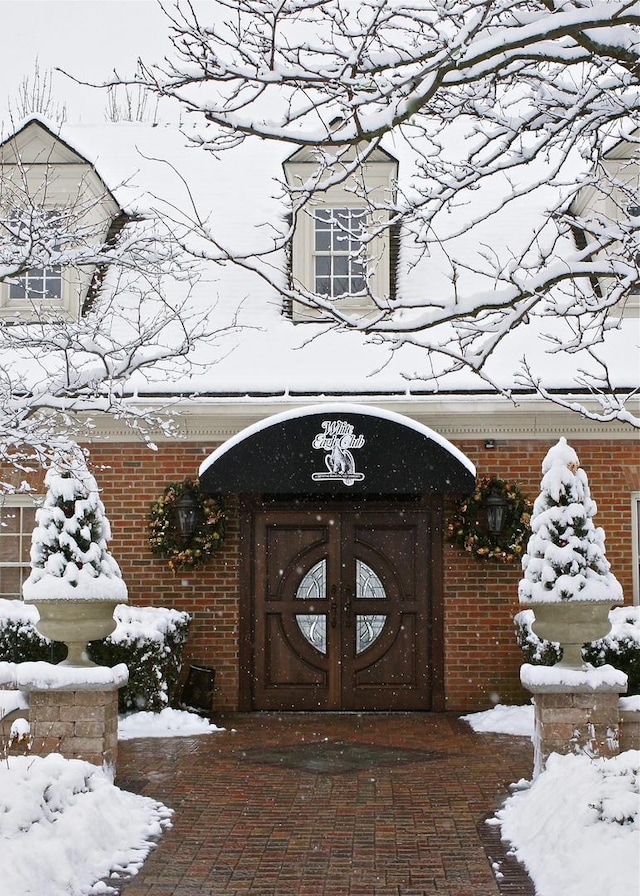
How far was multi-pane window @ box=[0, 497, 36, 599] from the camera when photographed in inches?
483

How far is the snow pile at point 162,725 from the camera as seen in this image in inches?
408

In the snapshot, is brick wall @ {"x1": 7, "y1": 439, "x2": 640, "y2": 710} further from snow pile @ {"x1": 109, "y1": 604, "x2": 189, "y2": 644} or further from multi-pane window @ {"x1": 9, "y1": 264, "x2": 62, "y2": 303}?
multi-pane window @ {"x1": 9, "y1": 264, "x2": 62, "y2": 303}

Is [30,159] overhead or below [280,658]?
overhead

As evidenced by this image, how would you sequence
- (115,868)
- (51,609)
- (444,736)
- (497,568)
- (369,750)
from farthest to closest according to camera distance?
(497,568) → (444,736) → (369,750) → (51,609) → (115,868)

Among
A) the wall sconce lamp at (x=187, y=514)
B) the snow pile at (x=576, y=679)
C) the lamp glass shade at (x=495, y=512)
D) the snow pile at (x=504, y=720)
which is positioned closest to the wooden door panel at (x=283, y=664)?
the wall sconce lamp at (x=187, y=514)

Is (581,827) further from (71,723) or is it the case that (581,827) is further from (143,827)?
(71,723)

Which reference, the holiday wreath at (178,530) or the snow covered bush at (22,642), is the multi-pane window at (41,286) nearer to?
the holiday wreath at (178,530)

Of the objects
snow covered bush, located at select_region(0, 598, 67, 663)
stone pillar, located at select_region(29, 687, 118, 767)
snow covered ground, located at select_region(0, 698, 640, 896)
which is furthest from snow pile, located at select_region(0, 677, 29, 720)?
snow covered bush, located at select_region(0, 598, 67, 663)

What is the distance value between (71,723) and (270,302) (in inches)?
265

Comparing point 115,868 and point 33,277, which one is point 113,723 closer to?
point 115,868

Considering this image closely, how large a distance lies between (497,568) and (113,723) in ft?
17.7

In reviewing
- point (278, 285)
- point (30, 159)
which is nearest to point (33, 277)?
point (30, 159)

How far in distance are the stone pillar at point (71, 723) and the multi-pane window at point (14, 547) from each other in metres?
4.61

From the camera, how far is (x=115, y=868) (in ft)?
19.7
